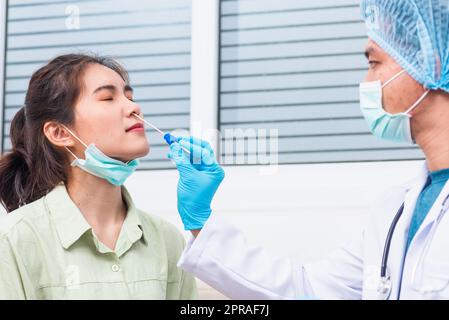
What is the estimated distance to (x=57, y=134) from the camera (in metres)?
2.36

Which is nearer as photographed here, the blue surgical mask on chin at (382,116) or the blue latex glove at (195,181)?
the blue surgical mask on chin at (382,116)

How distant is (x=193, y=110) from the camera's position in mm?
3146

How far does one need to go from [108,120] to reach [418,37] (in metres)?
0.79

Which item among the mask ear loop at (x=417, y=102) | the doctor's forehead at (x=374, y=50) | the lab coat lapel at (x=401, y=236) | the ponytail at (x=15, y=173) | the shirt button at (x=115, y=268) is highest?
the doctor's forehead at (x=374, y=50)

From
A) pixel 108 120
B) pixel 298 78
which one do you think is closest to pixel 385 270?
pixel 108 120

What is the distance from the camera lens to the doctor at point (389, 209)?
1.87 metres

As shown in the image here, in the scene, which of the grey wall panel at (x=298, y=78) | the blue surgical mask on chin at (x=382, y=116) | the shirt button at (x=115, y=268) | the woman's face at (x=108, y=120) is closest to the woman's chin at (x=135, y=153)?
the woman's face at (x=108, y=120)

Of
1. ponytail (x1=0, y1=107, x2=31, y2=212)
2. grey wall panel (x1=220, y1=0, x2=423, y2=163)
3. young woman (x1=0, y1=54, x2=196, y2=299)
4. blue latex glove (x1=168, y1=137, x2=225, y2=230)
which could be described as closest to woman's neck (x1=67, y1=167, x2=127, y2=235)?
young woman (x1=0, y1=54, x2=196, y2=299)

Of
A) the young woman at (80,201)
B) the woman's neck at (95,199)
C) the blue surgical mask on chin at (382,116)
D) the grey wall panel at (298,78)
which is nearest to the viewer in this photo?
the blue surgical mask on chin at (382,116)

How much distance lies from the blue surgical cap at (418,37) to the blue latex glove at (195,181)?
466 mm

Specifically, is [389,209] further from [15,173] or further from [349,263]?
[15,173]

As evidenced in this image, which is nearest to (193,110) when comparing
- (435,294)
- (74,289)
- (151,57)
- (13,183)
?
(151,57)

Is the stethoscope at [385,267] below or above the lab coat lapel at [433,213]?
below

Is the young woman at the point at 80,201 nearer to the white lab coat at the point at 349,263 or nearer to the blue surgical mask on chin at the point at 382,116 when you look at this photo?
the white lab coat at the point at 349,263
